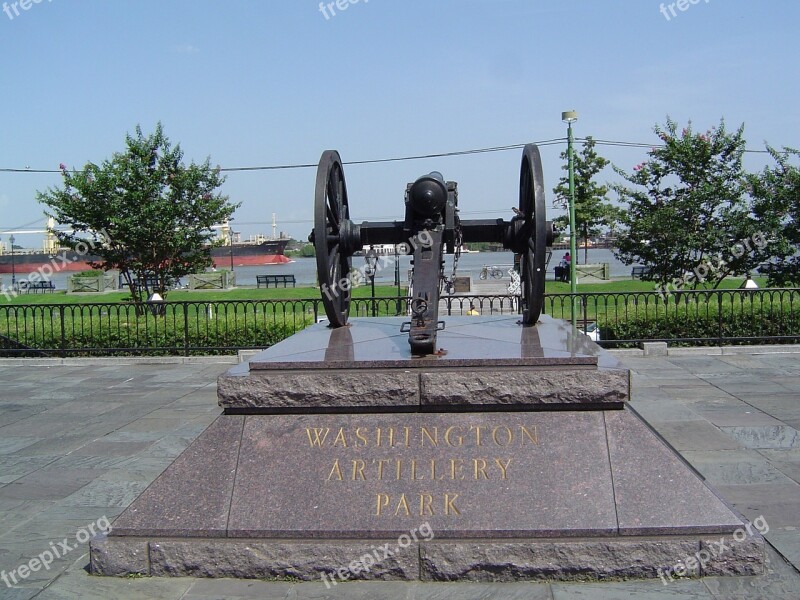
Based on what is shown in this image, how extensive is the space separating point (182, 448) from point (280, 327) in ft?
22.4

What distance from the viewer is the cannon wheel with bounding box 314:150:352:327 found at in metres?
5.90

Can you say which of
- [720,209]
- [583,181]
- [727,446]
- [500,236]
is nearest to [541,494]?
[500,236]

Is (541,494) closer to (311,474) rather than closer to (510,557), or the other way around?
(510,557)

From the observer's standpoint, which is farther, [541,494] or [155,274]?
[155,274]

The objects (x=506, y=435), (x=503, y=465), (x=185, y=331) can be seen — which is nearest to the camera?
(x=503, y=465)

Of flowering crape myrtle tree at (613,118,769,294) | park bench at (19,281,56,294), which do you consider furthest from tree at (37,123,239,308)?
park bench at (19,281,56,294)

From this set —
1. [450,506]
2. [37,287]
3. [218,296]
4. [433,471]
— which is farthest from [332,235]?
[37,287]

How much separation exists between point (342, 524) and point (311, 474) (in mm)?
367

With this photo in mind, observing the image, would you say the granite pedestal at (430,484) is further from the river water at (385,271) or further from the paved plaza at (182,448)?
the river water at (385,271)

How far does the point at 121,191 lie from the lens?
18016 mm

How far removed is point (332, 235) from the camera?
6.59 metres

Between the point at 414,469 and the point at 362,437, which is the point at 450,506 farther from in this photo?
the point at 362,437

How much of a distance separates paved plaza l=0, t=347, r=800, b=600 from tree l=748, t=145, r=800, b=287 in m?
4.23

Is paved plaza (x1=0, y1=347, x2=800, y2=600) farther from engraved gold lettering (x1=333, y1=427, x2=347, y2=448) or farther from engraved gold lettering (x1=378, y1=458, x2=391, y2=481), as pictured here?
engraved gold lettering (x1=333, y1=427, x2=347, y2=448)
